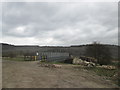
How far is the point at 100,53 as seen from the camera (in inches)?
942

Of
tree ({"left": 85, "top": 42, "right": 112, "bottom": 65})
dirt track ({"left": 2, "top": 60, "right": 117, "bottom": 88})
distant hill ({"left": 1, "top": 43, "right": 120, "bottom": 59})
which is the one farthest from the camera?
distant hill ({"left": 1, "top": 43, "right": 120, "bottom": 59})

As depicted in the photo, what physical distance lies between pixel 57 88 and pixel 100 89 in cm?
205

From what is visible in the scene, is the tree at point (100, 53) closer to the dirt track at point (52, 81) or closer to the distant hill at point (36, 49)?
the distant hill at point (36, 49)

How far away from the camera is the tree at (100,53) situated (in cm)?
2341

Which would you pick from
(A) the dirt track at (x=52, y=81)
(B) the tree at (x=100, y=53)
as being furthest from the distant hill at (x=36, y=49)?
(A) the dirt track at (x=52, y=81)

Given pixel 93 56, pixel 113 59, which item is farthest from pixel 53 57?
pixel 113 59

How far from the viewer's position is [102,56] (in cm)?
2380

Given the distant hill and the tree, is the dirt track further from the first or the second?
the distant hill

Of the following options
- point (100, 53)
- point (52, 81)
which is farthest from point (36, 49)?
point (52, 81)

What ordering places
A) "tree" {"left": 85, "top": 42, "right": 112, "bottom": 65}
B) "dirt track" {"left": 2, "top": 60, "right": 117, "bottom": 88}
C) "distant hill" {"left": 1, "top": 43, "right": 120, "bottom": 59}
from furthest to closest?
"distant hill" {"left": 1, "top": 43, "right": 120, "bottom": 59} < "tree" {"left": 85, "top": 42, "right": 112, "bottom": 65} < "dirt track" {"left": 2, "top": 60, "right": 117, "bottom": 88}

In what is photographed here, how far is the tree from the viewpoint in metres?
23.4

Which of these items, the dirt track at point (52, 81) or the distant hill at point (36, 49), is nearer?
the dirt track at point (52, 81)

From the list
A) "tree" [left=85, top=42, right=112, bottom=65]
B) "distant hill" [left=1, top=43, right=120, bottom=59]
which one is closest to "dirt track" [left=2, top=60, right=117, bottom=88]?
"tree" [left=85, top=42, right=112, bottom=65]

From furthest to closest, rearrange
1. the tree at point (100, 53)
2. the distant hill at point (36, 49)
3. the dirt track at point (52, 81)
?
the distant hill at point (36, 49) → the tree at point (100, 53) → the dirt track at point (52, 81)
